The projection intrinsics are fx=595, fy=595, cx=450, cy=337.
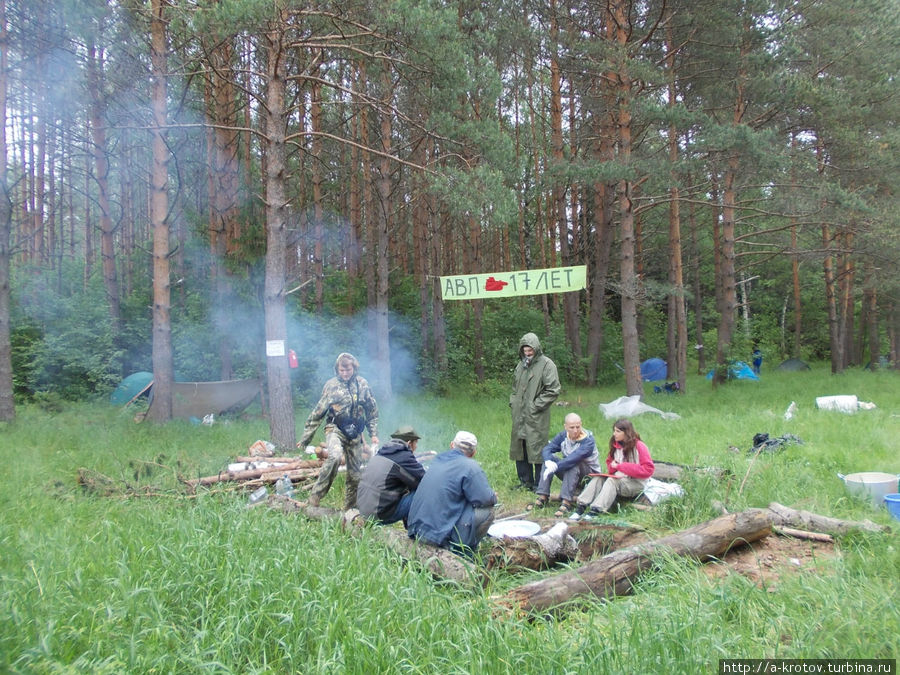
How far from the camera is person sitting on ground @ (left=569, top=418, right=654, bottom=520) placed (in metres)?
5.72

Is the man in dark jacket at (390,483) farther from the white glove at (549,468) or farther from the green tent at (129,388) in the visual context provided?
the green tent at (129,388)

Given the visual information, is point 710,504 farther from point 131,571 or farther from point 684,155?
point 684,155

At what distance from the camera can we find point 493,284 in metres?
9.86

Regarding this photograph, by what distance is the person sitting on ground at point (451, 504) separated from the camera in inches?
171

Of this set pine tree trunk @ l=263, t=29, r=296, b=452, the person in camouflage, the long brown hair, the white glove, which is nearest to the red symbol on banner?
pine tree trunk @ l=263, t=29, r=296, b=452

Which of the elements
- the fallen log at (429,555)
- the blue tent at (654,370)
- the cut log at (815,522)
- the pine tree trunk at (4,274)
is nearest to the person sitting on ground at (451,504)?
the fallen log at (429,555)

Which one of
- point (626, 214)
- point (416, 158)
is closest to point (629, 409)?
point (626, 214)

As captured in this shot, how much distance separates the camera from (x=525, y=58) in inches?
656

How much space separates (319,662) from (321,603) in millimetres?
592

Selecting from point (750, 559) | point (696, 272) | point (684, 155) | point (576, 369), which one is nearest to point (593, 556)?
point (750, 559)

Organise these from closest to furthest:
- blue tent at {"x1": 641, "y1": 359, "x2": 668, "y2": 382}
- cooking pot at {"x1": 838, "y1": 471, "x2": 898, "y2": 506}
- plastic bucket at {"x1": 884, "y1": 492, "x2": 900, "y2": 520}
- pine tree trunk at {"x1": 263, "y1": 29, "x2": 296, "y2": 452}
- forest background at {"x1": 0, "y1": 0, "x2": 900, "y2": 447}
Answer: plastic bucket at {"x1": 884, "y1": 492, "x2": 900, "y2": 520} → cooking pot at {"x1": 838, "y1": 471, "x2": 898, "y2": 506} → pine tree trunk at {"x1": 263, "y1": 29, "x2": 296, "y2": 452} → forest background at {"x1": 0, "y1": 0, "x2": 900, "y2": 447} → blue tent at {"x1": 641, "y1": 359, "x2": 668, "y2": 382}

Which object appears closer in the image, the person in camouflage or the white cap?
the white cap

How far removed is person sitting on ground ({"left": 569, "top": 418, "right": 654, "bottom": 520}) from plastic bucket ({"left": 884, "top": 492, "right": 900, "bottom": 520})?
6.11ft

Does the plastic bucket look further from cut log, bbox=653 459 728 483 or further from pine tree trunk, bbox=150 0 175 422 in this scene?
pine tree trunk, bbox=150 0 175 422
